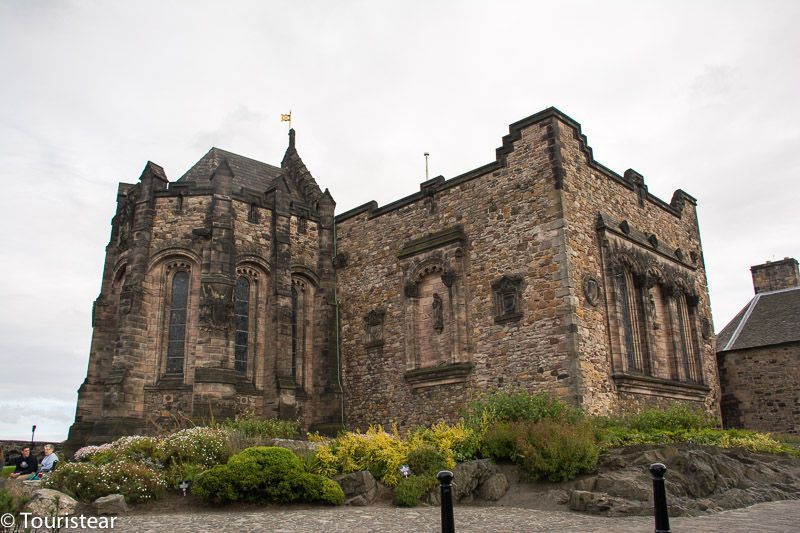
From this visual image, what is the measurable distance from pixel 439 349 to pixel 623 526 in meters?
10.5

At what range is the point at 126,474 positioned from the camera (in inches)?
483

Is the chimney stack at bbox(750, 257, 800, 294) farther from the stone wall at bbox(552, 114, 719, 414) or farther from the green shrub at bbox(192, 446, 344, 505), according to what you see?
the green shrub at bbox(192, 446, 344, 505)

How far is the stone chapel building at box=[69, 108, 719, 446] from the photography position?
17953 millimetres

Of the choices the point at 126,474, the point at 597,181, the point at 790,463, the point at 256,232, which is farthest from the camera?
the point at 256,232

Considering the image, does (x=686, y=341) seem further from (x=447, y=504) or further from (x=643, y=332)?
(x=447, y=504)

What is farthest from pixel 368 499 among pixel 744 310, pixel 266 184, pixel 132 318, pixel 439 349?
pixel 744 310

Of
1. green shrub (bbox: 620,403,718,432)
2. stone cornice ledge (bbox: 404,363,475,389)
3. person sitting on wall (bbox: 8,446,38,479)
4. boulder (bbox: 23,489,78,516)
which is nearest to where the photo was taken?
boulder (bbox: 23,489,78,516)

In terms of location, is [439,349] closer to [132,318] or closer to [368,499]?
[368,499]

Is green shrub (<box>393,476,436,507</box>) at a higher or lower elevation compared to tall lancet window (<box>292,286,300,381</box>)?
lower

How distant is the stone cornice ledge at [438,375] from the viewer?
18.9 meters

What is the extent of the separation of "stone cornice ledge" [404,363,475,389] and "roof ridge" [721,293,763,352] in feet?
36.5

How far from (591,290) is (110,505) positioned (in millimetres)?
12360

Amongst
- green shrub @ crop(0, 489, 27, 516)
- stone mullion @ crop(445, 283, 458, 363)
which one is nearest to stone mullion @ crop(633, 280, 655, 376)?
stone mullion @ crop(445, 283, 458, 363)

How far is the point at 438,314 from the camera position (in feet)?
65.4
